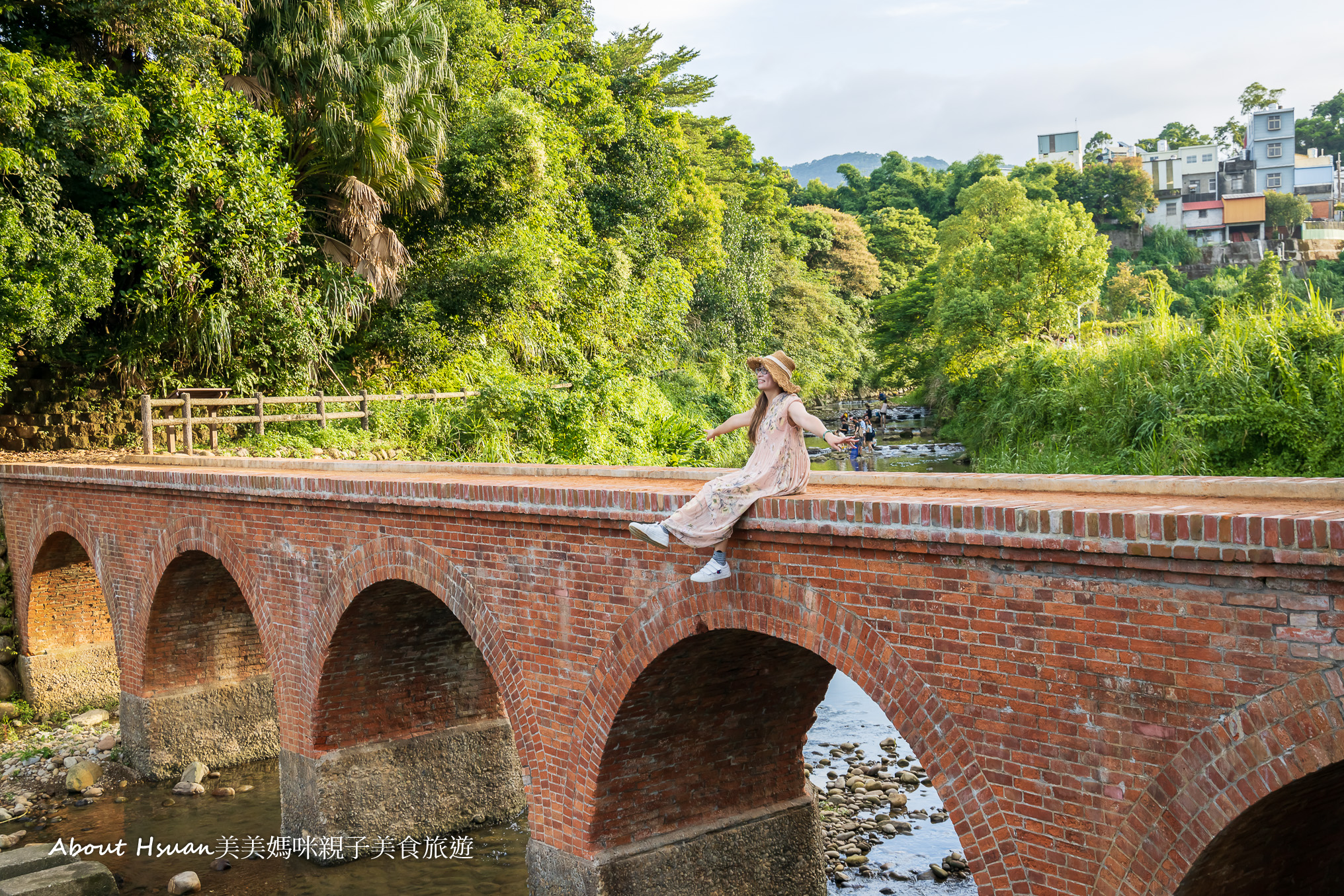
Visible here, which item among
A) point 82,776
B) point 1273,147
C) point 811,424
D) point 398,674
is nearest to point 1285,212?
point 1273,147

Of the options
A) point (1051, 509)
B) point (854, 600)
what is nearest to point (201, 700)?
point (854, 600)

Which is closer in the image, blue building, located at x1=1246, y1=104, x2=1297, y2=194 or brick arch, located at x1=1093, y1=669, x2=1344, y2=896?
brick arch, located at x1=1093, y1=669, x2=1344, y2=896

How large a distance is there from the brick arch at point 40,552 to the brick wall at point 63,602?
0.09m

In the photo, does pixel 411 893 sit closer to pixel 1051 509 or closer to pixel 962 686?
pixel 962 686

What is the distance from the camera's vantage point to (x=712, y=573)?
579cm

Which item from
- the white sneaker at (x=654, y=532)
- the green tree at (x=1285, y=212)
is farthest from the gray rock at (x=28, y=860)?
the green tree at (x=1285, y=212)

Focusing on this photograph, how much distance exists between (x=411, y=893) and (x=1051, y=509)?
694cm

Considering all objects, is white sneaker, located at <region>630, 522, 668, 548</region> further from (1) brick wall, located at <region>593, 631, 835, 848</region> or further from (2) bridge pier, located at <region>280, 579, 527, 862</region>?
(2) bridge pier, located at <region>280, 579, 527, 862</region>

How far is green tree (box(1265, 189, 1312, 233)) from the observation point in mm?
60344

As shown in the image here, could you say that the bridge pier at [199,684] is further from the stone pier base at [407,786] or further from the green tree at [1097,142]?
the green tree at [1097,142]

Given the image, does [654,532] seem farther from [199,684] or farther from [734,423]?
[199,684]

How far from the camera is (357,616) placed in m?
9.05

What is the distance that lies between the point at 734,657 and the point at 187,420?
1135 centimetres

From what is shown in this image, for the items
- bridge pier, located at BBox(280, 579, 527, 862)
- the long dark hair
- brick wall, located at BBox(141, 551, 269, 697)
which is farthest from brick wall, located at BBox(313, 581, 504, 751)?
the long dark hair
